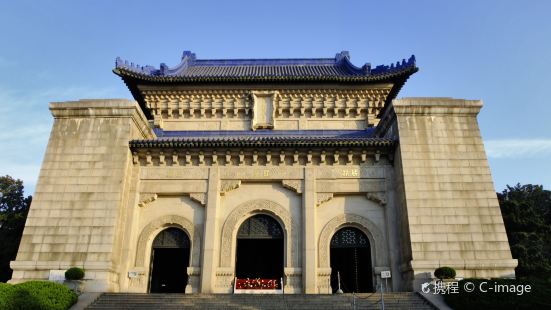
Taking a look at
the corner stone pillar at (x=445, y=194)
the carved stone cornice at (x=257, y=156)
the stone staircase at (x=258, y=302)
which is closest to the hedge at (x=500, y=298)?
the stone staircase at (x=258, y=302)

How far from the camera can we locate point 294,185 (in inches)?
637

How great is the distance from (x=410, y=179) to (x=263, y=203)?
5382 millimetres

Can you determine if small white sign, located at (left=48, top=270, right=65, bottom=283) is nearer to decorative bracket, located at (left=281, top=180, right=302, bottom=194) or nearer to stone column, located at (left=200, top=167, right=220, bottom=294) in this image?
stone column, located at (left=200, top=167, right=220, bottom=294)

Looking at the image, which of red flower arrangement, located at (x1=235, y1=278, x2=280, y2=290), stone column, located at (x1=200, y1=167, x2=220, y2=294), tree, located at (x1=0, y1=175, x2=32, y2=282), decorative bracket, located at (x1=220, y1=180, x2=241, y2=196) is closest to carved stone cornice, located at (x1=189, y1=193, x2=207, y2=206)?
stone column, located at (x1=200, y1=167, x2=220, y2=294)

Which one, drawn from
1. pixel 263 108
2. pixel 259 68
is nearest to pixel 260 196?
pixel 263 108

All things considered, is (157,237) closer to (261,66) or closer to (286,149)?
(286,149)

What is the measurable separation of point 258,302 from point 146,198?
6281mm

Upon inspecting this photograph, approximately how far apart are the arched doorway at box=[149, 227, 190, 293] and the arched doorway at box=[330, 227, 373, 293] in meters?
5.53

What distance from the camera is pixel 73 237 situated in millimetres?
14469

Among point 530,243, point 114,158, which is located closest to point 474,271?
point 114,158

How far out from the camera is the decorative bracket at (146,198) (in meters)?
16.2

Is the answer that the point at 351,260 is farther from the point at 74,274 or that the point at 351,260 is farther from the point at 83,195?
the point at 83,195

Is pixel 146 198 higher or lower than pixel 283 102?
lower

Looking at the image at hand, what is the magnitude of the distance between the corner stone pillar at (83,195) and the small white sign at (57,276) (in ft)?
0.58
